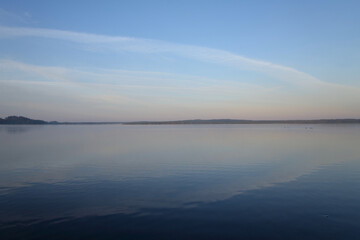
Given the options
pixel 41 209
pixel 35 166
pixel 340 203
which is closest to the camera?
pixel 41 209

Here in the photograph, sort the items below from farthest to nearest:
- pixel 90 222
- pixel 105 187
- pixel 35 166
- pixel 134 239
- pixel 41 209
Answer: pixel 35 166 → pixel 105 187 → pixel 41 209 → pixel 90 222 → pixel 134 239

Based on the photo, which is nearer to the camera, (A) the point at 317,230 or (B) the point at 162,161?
(A) the point at 317,230

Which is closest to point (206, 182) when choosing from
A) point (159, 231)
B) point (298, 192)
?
point (298, 192)

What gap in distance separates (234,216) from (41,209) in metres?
6.69

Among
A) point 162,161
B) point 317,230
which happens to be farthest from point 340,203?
point 162,161

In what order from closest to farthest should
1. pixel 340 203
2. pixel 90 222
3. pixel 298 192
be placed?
pixel 90 222, pixel 340 203, pixel 298 192

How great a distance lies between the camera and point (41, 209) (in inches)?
392

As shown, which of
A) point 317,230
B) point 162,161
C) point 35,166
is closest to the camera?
point 317,230

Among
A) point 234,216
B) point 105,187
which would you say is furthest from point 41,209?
point 234,216

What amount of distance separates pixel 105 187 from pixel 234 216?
6525 mm

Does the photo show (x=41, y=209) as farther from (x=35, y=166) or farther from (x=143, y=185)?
(x=35, y=166)

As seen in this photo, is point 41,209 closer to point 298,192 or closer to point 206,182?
point 206,182

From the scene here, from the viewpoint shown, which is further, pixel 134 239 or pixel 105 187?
pixel 105 187

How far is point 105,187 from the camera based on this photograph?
1310cm
